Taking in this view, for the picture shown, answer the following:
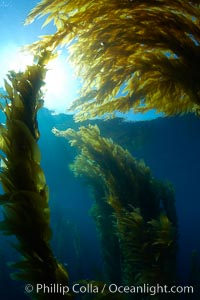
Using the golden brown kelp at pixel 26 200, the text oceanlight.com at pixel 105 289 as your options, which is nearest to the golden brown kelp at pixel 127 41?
the golden brown kelp at pixel 26 200

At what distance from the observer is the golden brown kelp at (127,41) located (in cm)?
261

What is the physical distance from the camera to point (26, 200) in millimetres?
1635

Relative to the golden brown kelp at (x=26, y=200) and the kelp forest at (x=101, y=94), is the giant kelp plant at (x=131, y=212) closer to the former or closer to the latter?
the kelp forest at (x=101, y=94)

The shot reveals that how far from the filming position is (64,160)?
23.2 metres

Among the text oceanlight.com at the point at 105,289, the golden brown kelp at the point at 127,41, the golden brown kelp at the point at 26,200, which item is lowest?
the text oceanlight.com at the point at 105,289

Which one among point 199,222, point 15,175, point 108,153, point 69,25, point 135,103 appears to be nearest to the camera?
point 15,175

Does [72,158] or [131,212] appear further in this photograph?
[72,158]

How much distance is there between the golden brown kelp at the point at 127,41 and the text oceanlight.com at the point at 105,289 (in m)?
2.01

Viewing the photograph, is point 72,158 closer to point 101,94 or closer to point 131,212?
point 131,212

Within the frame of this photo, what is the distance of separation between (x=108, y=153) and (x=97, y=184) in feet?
5.67

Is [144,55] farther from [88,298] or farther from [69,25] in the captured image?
[88,298]

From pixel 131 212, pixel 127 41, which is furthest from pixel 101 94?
pixel 131 212

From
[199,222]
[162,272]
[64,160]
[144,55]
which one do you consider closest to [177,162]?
[64,160]

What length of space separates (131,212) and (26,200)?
146 inches
